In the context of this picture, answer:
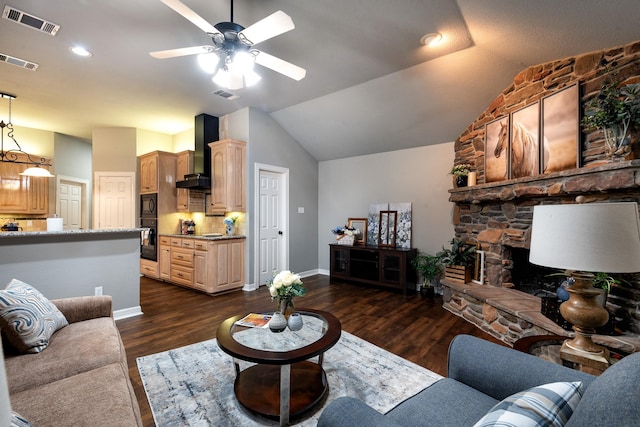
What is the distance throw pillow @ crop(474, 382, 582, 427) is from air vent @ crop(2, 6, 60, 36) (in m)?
4.15

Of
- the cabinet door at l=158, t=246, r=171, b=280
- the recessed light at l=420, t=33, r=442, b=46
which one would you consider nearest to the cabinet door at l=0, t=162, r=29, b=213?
the cabinet door at l=158, t=246, r=171, b=280

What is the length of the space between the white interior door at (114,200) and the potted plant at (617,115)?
6.81 meters

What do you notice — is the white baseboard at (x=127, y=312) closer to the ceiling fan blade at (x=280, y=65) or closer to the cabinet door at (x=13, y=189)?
the ceiling fan blade at (x=280, y=65)

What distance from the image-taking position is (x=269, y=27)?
207 centimetres

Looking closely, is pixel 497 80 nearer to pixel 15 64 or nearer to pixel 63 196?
pixel 15 64

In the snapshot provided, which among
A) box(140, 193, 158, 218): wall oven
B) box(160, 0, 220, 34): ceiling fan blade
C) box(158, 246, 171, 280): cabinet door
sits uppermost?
box(160, 0, 220, 34): ceiling fan blade

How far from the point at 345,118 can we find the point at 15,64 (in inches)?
162

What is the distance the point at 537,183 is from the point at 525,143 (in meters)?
0.60

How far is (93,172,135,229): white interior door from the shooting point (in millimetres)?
5656

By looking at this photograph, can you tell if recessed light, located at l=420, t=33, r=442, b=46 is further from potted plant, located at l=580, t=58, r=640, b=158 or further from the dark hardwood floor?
the dark hardwood floor

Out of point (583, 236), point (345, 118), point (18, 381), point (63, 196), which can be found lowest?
point (18, 381)

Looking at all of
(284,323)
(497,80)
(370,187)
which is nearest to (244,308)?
(284,323)

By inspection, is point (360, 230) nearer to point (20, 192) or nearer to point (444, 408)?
point (444, 408)

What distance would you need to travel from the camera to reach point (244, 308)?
383cm
